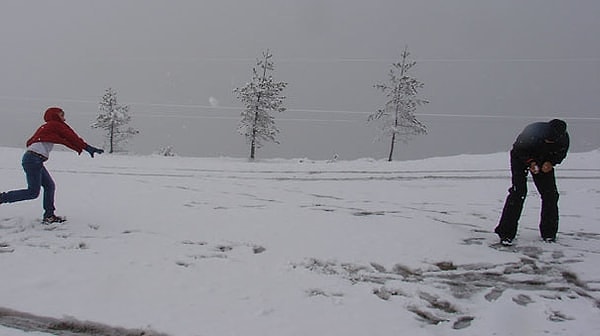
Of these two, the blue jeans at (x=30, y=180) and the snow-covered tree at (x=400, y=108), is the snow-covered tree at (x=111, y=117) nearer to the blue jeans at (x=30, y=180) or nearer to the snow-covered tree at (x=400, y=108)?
the snow-covered tree at (x=400, y=108)

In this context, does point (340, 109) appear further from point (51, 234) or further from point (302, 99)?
point (51, 234)

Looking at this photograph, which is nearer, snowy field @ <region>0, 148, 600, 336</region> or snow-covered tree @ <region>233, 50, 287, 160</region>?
snowy field @ <region>0, 148, 600, 336</region>

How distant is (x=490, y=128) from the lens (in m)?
90.0

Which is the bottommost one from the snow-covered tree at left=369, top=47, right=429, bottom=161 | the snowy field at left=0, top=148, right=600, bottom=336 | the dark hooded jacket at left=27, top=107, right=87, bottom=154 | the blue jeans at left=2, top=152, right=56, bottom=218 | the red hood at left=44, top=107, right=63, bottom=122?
the snowy field at left=0, top=148, right=600, bottom=336

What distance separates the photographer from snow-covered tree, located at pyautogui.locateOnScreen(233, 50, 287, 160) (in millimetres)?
36250

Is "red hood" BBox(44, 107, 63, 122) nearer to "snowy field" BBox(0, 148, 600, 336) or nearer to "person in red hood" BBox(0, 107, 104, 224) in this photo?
"person in red hood" BBox(0, 107, 104, 224)

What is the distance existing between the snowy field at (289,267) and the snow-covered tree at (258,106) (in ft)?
87.3

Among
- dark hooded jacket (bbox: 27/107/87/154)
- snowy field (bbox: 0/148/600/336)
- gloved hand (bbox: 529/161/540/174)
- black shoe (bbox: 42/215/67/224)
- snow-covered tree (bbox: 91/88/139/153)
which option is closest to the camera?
snowy field (bbox: 0/148/600/336)

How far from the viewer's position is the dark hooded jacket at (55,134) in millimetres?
6418

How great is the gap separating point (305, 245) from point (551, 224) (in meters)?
3.54

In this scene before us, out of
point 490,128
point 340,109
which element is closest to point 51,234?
point 490,128

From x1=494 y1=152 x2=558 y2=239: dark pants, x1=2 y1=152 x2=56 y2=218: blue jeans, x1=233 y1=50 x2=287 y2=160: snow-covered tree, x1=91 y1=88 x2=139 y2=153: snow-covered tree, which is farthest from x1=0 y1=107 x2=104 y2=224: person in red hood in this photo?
x1=91 y1=88 x2=139 y2=153: snow-covered tree

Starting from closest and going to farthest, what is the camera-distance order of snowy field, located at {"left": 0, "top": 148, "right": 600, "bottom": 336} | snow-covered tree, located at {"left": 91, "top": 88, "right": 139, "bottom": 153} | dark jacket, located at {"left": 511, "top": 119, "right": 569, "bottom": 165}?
snowy field, located at {"left": 0, "top": 148, "right": 600, "bottom": 336}
dark jacket, located at {"left": 511, "top": 119, "right": 569, "bottom": 165}
snow-covered tree, located at {"left": 91, "top": 88, "right": 139, "bottom": 153}

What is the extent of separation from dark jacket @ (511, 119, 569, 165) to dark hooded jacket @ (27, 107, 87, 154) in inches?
247
